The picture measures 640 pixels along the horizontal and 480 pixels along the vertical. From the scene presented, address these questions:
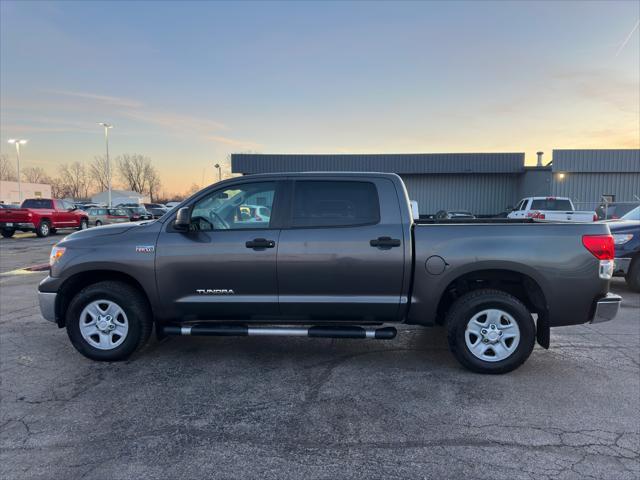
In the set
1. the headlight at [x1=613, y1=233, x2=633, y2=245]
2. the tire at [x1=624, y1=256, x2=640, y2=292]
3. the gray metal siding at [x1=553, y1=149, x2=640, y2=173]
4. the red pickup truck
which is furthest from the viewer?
the gray metal siding at [x1=553, y1=149, x2=640, y2=173]

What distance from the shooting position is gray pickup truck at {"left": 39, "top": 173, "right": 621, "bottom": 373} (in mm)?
3900

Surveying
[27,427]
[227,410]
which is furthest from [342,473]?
[27,427]

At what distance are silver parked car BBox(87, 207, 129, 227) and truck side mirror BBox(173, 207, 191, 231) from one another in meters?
23.9

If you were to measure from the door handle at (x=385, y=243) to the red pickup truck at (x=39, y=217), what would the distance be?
21.7 meters

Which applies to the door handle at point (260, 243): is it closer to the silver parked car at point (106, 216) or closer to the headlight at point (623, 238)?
the headlight at point (623, 238)

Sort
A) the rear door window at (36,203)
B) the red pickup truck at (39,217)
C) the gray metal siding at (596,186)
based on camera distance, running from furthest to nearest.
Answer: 1. the gray metal siding at (596,186)
2. the rear door window at (36,203)
3. the red pickup truck at (39,217)

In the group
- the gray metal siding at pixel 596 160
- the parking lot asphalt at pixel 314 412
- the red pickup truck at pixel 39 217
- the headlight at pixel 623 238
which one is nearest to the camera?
the parking lot asphalt at pixel 314 412

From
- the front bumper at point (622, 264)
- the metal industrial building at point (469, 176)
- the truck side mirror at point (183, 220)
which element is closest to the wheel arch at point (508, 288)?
the truck side mirror at point (183, 220)

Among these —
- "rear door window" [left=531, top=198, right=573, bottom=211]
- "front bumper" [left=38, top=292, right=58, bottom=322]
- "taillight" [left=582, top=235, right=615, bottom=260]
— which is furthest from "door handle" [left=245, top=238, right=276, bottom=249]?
"rear door window" [left=531, top=198, right=573, bottom=211]

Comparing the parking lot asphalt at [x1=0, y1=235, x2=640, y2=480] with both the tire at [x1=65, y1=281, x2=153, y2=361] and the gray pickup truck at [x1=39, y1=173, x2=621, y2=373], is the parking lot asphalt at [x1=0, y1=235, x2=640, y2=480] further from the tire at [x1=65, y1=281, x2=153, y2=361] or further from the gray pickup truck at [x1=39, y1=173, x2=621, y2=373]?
the gray pickup truck at [x1=39, y1=173, x2=621, y2=373]

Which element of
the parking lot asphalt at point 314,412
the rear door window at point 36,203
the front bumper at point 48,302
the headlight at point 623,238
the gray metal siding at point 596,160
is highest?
the gray metal siding at point 596,160

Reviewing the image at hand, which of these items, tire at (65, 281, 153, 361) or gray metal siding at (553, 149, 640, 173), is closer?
tire at (65, 281, 153, 361)

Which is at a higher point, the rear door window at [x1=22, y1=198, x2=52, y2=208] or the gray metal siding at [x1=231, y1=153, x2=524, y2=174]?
the gray metal siding at [x1=231, y1=153, x2=524, y2=174]

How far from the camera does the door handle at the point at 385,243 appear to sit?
395cm
